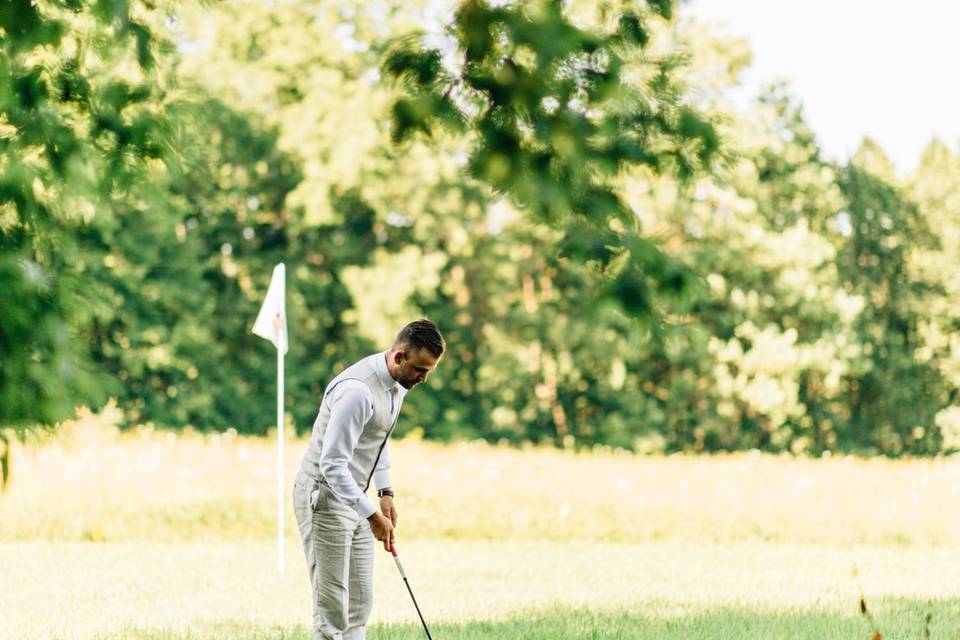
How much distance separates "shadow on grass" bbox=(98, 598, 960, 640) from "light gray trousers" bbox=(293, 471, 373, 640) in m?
1.89

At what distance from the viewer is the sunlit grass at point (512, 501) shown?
45.3ft

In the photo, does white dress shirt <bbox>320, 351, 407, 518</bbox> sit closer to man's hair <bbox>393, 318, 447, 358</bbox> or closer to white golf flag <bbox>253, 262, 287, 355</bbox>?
man's hair <bbox>393, 318, 447, 358</bbox>

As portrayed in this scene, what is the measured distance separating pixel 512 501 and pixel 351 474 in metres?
8.99

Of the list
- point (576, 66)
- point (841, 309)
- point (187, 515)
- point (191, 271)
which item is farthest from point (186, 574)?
point (841, 309)

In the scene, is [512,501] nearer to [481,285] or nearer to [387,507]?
[387,507]

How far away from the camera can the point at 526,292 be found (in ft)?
107

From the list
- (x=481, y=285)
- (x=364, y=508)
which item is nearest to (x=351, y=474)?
(x=364, y=508)

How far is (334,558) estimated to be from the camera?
6.09 metres

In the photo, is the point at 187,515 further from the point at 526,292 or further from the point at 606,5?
the point at 526,292

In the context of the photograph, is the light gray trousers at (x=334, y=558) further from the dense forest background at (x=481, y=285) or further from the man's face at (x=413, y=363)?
the dense forest background at (x=481, y=285)

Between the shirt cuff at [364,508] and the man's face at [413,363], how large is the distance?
0.53m

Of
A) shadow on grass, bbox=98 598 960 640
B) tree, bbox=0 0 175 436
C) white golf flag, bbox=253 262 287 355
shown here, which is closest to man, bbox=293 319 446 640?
tree, bbox=0 0 175 436

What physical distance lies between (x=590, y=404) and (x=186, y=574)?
75.9 feet

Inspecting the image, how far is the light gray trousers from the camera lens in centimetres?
602
